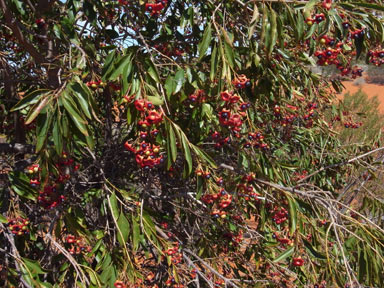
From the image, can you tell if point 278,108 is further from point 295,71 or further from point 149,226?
point 149,226

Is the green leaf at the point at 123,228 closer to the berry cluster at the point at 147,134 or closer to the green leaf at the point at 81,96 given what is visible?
the berry cluster at the point at 147,134

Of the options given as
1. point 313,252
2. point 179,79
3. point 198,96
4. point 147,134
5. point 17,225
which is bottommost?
point 313,252

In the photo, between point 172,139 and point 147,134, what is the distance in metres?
0.24

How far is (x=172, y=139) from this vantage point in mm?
1825

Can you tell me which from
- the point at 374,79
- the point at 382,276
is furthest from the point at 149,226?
the point at 374,79

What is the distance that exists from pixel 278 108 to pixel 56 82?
1.49 metres

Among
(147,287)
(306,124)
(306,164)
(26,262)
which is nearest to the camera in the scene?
(26,262)

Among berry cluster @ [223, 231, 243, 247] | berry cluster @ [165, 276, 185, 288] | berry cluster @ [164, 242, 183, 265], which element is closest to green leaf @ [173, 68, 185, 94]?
berry cluster @ [164, 242, 183, 265]

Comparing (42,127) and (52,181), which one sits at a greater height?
(42,127)

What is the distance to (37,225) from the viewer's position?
2.87 metres

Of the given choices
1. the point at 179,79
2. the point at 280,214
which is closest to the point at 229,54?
the point at 179,79

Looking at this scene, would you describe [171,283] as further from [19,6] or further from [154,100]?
[19,6]

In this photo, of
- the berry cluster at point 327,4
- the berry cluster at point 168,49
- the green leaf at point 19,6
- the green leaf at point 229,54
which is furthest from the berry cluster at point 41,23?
the berry cluster at point 327,4

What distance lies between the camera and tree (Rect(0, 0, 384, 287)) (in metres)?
1.87
